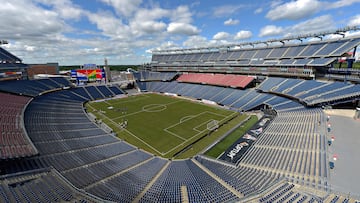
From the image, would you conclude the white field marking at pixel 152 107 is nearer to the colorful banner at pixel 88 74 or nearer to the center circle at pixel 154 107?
the center circle at pixel 154 107

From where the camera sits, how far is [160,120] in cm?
4316

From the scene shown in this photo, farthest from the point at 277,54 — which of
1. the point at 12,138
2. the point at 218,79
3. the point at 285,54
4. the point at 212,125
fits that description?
the point at 12,138

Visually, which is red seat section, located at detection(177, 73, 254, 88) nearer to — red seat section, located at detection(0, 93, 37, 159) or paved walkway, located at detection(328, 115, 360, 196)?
paved walkway, located at detection(328, 115, 360, 196)

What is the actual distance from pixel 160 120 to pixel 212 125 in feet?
45.1

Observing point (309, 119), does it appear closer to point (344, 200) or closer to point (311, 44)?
point (344, 200)

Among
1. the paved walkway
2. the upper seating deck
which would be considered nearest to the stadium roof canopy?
the upper seating deck

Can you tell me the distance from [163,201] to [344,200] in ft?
46.7

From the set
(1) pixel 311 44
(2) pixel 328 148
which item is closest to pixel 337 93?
(2) pixel 328 148

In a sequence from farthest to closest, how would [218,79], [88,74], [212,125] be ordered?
[88,74] → [218,79] → [212,125]

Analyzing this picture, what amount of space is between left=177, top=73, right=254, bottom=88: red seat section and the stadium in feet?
2.68

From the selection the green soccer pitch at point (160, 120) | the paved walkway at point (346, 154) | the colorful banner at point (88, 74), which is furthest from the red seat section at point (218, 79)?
the colorful banner at point (88, 74)

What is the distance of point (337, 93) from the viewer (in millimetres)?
33188

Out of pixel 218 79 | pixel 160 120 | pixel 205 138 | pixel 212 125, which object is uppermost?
pixel 218 79

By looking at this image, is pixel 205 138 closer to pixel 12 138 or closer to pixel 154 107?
pixel 154 107
